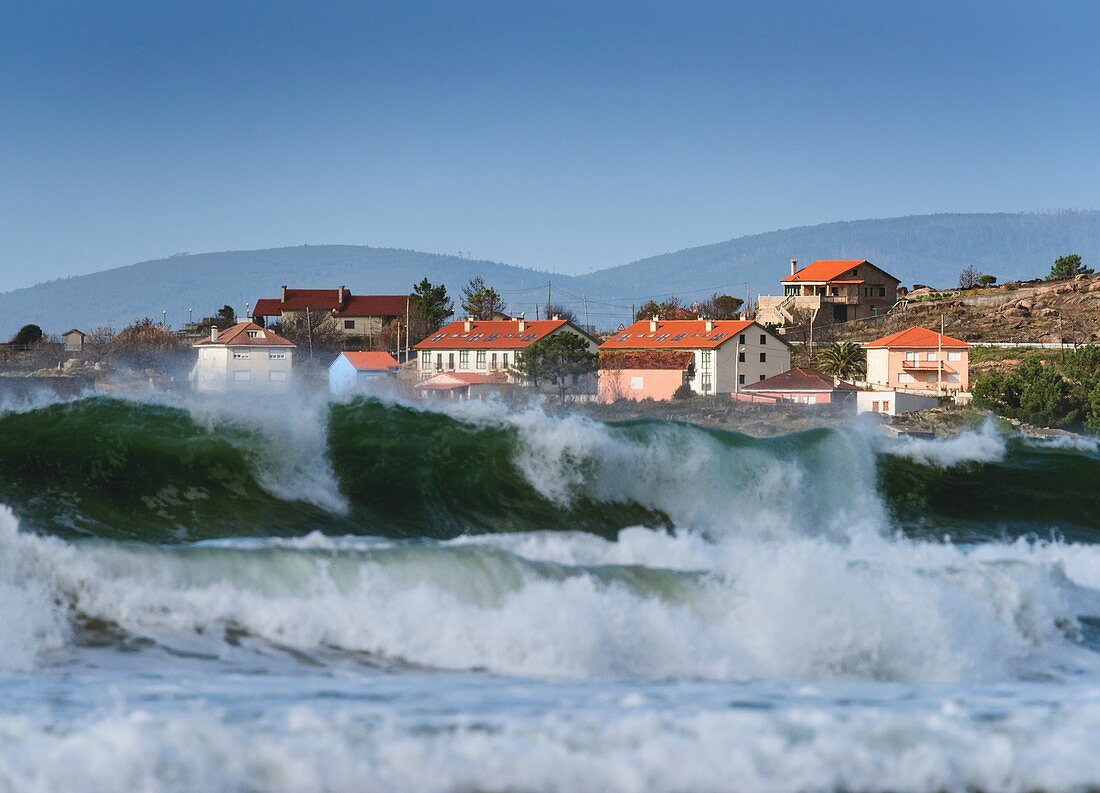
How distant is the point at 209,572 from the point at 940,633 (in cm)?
600

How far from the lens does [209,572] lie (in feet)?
38.1

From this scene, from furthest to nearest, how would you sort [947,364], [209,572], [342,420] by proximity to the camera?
[947,364] → [342,420] → [209,572]

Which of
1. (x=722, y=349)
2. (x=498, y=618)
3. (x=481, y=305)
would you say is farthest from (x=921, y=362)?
(x=498, y=618)

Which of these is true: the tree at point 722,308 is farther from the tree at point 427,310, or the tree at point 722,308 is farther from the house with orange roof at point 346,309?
the house with orange roof at point 346,309

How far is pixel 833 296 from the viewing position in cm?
12362

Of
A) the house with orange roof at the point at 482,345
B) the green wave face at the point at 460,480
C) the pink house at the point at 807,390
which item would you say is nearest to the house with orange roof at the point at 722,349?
the house with orange roof at the point at 482,345

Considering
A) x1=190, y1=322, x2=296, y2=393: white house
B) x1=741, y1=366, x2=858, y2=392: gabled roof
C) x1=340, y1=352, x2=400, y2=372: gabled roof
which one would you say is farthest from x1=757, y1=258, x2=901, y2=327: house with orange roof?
x1=190, y1=322, x2=296, y2=393: white house

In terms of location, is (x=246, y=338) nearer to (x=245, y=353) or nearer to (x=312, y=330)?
(x=245, y=353)

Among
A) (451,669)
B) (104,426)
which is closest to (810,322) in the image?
(104,426)

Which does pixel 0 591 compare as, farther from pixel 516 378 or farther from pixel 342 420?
pixel 516 378

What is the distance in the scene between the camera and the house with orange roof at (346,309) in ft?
415

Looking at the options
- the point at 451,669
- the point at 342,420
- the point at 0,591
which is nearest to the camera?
the point at 451,669

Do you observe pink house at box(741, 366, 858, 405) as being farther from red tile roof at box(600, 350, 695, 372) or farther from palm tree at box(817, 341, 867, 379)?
red tile roof at box(600, 350, 695, 372)

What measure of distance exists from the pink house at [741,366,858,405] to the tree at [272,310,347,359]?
52.8 metres
